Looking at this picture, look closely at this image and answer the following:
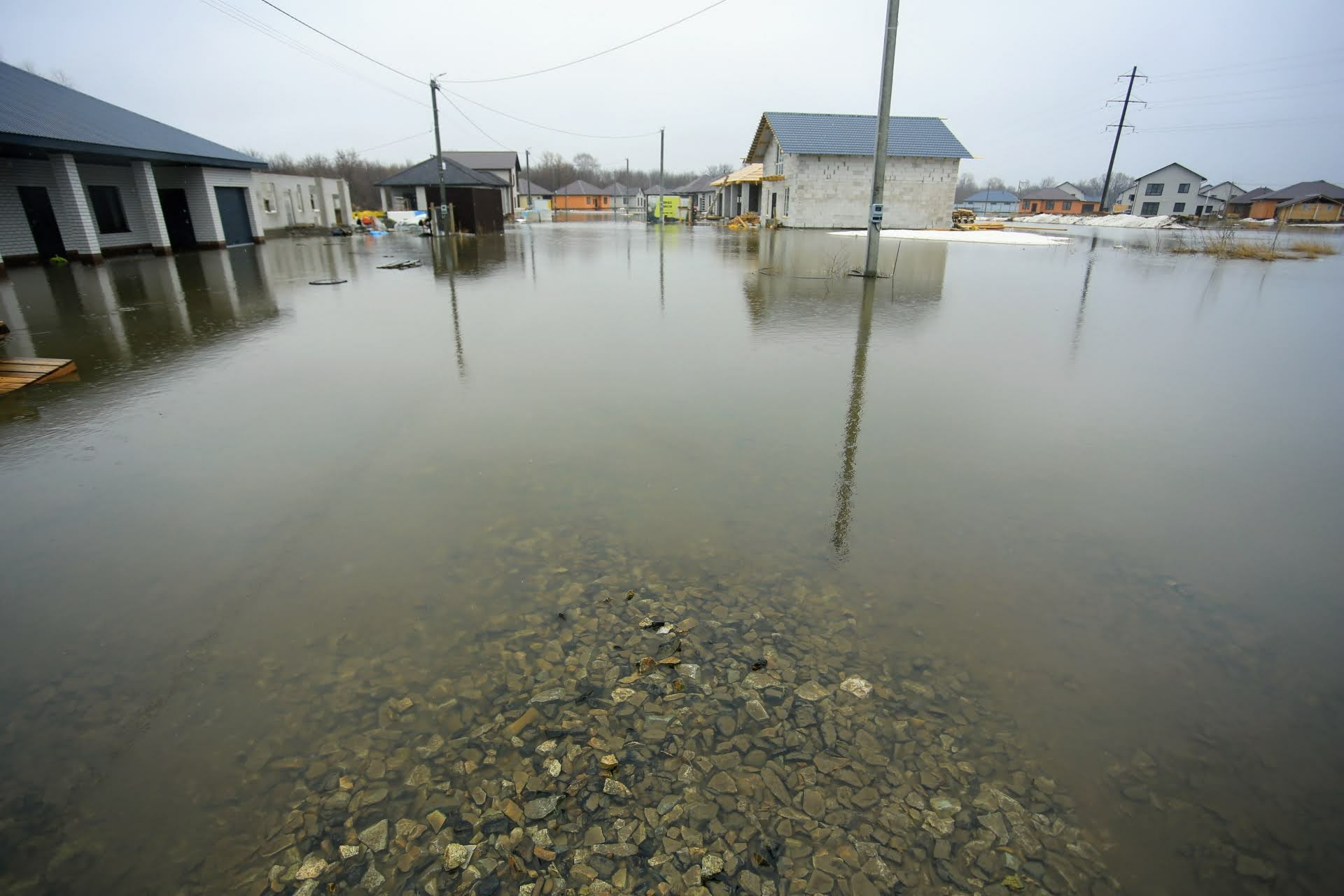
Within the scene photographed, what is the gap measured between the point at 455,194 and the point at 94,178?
17.2 m

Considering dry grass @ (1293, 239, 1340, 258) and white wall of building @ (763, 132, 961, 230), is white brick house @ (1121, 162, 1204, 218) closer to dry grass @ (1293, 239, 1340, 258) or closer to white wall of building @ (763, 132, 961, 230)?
white wall of building @ (763, 132, 961, 230)

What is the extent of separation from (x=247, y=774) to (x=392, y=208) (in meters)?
55.1

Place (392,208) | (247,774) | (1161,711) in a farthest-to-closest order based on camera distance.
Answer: (392,208)
(1161,711)
(247,774)

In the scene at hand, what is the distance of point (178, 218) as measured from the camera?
25297 mm

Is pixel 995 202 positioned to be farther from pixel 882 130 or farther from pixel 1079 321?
pixel 1079 321

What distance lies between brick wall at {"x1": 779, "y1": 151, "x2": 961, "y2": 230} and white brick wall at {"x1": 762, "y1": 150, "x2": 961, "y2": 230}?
44mm

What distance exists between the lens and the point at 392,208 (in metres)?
50.4

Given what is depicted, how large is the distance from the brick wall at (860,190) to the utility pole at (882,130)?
94.0ft

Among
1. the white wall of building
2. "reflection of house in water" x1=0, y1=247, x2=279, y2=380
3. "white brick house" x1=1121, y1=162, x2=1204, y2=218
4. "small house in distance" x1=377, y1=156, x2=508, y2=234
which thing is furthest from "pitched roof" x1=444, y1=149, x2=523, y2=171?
"white brick house" x1=1121, y1=162, x2=1204, y2=218

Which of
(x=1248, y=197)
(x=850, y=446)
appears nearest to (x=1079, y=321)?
(x=850, y=446)

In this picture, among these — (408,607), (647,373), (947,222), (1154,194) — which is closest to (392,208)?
(947,222)

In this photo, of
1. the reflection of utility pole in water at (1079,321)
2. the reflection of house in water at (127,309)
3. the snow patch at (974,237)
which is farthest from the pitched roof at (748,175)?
the reflection of house in water at (127,309)

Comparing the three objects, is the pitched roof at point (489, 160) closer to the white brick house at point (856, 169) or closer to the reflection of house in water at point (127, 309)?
the white brick house at point (856, 169)

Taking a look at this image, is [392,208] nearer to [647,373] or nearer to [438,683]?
[647,373]
